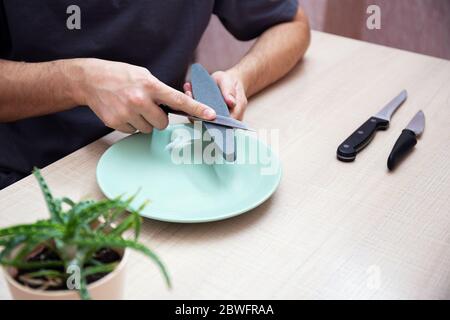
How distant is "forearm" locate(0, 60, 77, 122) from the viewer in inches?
37.0

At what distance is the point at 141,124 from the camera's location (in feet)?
2.90

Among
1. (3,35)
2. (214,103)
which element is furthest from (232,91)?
(3,35)

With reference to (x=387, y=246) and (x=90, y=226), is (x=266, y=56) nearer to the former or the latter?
(x=387, y=246)

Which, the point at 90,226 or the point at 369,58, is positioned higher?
the point at 90,226

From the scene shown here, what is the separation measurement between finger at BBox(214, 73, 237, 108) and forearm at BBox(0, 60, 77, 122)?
0.87 feet

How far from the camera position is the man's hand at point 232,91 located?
0.98 metres

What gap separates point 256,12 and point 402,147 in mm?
582

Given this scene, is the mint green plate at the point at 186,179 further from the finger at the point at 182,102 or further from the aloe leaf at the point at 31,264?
the aloe leaf at the point at 31,264

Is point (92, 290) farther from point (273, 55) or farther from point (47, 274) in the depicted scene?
point (273, 55)

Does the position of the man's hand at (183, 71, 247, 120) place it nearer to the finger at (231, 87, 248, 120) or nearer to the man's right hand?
the finger at (231, 87, 248, 120)

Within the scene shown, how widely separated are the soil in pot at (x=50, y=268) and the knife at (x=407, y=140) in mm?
513

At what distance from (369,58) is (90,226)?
937 mm
